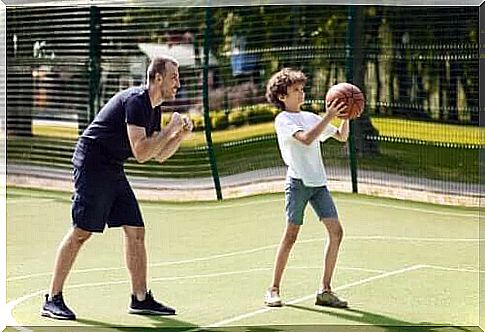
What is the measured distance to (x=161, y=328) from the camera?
Answer: 225 inches

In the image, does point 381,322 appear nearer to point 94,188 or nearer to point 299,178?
point 299,178

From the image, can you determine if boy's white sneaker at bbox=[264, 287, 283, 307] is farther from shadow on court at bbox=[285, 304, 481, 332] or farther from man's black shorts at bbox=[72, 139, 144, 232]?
man's black shorts at bbox=[72, 139, 144, 232]

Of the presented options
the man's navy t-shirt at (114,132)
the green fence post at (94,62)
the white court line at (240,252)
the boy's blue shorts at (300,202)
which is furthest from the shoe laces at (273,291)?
the green fence post at (94,62)

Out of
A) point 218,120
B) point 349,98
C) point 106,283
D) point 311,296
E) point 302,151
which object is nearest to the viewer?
point 349,98

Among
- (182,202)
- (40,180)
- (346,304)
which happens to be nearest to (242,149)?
(182,202)

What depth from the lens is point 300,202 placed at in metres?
6.11

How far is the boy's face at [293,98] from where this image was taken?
20.1 ft

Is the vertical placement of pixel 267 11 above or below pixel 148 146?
above

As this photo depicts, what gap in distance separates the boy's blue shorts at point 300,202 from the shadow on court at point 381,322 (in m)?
0.50

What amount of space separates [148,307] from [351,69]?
5.12 m

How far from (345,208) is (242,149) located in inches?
69.5

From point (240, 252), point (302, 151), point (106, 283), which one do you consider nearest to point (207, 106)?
point (240, 252)

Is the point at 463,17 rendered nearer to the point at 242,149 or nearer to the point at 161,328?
the point at 242,149

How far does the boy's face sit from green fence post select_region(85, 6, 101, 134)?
5345 mm
